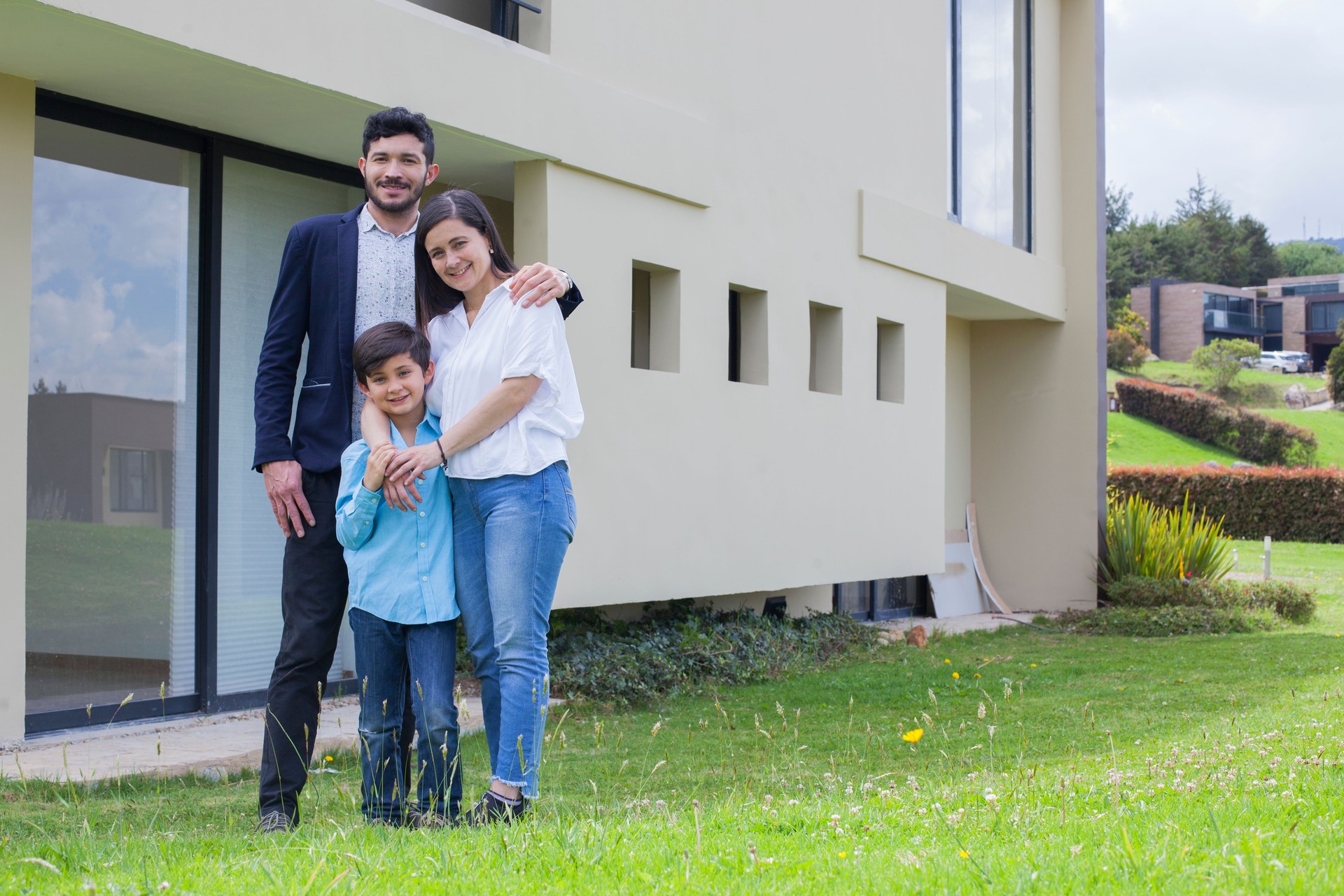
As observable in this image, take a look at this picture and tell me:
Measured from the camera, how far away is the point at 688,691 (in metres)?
7.07

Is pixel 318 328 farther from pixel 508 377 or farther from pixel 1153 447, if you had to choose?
pixel 1153 447

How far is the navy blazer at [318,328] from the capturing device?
3.36 metres

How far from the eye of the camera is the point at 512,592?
10.2ft

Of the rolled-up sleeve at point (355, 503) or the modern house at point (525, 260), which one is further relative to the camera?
the modern house at point (525, 260)

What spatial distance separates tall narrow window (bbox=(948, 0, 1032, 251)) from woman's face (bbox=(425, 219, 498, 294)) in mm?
9041

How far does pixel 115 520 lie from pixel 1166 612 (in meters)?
9.12

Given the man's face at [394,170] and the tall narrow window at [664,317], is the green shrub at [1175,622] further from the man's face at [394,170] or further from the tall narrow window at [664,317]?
the man's face at [394,170]

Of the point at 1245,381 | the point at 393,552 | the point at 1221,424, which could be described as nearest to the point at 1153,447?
the point at 1221,424

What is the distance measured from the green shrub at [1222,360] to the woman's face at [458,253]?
167 ft

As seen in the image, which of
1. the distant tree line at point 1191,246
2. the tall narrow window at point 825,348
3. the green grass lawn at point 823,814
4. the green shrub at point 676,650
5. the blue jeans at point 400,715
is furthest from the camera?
the distant tree line at point 1191,246

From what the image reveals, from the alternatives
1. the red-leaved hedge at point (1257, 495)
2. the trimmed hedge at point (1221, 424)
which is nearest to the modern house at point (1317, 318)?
the trimmed hedge at point (1221, 424)

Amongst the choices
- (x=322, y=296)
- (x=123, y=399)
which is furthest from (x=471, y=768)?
(x=123, y=399)

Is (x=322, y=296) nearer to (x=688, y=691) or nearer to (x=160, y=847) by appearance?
(x=160, y=847)

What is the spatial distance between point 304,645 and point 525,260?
3967 mm
